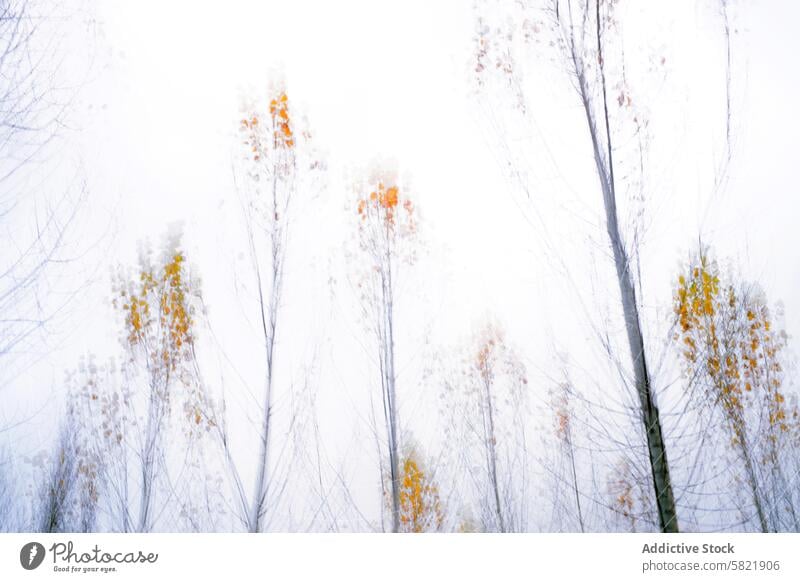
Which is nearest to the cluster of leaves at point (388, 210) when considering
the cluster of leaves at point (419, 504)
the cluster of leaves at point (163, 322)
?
the cluster of leaves at point (163, 322)

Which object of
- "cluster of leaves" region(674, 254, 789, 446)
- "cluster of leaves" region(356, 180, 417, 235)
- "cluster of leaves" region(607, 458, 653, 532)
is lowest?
→ "cluster of leaves" region(607, 458, 653, 532)

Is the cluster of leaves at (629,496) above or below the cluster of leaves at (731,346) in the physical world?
below

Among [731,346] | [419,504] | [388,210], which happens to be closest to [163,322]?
[388,210]

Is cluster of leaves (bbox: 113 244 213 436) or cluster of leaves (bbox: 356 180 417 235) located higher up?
cluster of leaves (bbox: 356 180 417 235)

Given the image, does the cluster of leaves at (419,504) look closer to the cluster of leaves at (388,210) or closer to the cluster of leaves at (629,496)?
the cluster of leaves at (629,496)

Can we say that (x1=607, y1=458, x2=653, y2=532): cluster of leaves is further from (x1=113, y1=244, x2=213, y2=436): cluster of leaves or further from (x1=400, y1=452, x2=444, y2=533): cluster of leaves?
(x1=113, y1=244, x2=213, y2=436): cluster of leaves

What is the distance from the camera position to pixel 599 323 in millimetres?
2418

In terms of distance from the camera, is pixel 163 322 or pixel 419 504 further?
pixel 163 322

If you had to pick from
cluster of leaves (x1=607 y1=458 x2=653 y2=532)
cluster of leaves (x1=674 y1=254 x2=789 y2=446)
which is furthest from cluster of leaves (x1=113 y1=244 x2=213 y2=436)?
cluster of leaves (x1=674 y1=254 x2=789 y2=446)

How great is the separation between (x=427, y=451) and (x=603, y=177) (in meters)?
1.30

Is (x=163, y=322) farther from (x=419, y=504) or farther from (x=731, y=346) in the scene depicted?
(x=731, y=346)

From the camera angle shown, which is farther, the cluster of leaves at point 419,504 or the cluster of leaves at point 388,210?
the cluster of leaves at point 388,210
